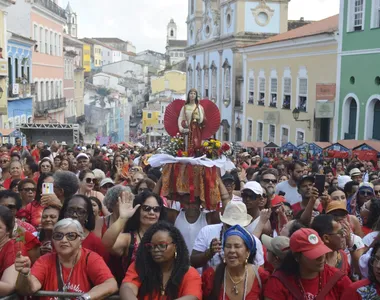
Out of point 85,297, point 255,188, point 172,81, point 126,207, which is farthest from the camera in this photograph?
point 172,81

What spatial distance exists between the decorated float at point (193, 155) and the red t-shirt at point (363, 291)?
7.39ft

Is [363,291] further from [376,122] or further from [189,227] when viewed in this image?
Result: [376,122]

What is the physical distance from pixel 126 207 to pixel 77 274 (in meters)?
0.91

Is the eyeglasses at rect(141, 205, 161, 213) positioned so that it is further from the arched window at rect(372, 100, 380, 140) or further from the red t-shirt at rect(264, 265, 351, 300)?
the arched window at rect(372, 100, 380, 140)

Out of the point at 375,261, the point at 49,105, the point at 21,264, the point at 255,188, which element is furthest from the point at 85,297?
the point at 49,105

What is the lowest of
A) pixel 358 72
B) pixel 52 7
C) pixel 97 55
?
pixel 358 72

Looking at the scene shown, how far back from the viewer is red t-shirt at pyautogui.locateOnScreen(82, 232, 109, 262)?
475cm

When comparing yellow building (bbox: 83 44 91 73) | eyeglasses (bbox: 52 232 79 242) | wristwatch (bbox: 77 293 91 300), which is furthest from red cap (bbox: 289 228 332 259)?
yellow building (bbox: 83 44 91 73)

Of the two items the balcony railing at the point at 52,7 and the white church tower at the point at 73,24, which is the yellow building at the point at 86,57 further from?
the balcony railing at the point at 52,7

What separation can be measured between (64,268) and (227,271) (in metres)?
1.21

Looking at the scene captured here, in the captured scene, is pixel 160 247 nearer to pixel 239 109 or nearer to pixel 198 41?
pixel 239 109

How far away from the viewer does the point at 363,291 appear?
12.4 feet

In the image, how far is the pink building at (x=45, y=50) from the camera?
112 ft

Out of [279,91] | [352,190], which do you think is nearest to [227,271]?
[352,190]
